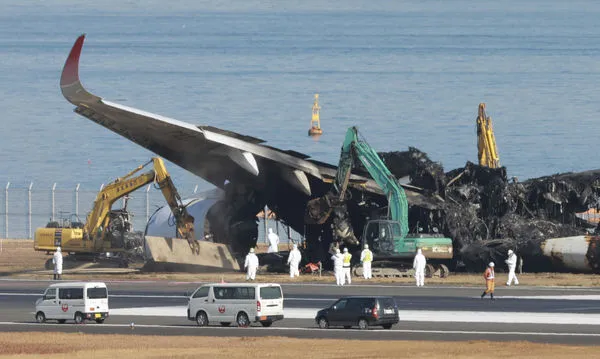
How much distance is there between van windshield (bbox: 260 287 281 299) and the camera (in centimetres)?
4816

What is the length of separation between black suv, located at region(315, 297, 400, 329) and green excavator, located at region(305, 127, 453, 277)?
21.8 metres

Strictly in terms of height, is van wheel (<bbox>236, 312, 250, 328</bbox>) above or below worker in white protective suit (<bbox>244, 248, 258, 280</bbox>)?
below

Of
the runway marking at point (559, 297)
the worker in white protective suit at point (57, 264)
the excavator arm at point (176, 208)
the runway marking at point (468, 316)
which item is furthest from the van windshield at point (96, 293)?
the excavator arm at point (176, 208)

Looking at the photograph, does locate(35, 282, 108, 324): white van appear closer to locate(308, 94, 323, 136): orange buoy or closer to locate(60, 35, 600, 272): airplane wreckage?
locate(60, 35, 600, 272): airplane wreckage

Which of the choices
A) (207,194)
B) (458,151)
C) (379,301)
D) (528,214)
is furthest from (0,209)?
(379,301)

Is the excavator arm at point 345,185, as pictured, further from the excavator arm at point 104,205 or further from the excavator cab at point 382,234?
the excavator arm at point 104,205

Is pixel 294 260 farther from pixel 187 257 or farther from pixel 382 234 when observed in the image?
pixel 187 257

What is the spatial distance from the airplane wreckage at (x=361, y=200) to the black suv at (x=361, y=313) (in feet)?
79.1

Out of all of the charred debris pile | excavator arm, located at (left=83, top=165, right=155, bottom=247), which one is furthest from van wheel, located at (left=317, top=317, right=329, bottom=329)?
excavator arm, located at (left=83, top=165, right=155, bottom=247)

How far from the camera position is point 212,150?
72375 mm

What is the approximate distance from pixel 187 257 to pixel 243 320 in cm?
2625

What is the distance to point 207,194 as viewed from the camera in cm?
8088

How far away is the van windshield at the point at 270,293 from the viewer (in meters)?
48.2

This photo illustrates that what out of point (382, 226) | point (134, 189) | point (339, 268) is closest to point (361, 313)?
point (339, 268)
